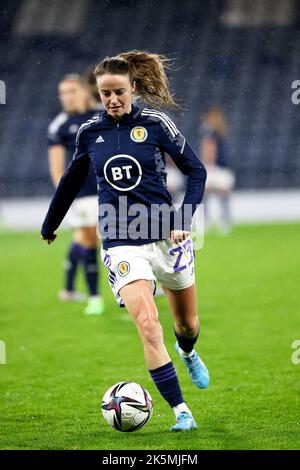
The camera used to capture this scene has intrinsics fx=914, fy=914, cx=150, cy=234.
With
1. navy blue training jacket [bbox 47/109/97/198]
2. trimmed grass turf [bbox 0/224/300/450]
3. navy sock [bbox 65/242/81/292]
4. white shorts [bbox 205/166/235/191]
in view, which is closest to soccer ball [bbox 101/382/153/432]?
trimmed grass turf [bbox 0/224/300/450]

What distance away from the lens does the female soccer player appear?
186 inches

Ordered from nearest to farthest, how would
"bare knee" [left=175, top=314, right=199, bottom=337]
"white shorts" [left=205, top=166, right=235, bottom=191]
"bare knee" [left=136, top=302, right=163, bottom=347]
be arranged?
"bare knee" [left=136, top=302, right=163, bottom=347]
"bare knee" [left=175, top=314, right=199, bottom=337]
"white shorts" [left=205, top=166, right=235, bottom=191]

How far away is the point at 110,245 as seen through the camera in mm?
4875

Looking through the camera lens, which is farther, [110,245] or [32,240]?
[32,240]

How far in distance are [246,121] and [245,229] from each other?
6.71 metres

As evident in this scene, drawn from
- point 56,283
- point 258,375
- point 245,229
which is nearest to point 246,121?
point 245,229

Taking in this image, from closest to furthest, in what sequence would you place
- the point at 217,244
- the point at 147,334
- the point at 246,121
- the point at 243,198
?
the point at 147,334 → the point at 217,244 → the point at 243,198 → the point at 246,121

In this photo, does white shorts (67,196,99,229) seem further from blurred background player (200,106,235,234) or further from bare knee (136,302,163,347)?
blurred background player (200,106,235,234)

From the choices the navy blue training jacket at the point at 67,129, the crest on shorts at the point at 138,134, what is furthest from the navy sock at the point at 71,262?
the crest on shorts at the point at 138,134

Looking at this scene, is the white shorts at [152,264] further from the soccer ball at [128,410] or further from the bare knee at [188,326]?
the soccer ball at [128,410]

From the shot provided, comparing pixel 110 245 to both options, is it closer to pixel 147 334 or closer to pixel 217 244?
pixel 147 334

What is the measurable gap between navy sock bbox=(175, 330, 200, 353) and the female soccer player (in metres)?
0.45

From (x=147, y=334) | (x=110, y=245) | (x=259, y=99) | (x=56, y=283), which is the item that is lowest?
(x=56, y=283)

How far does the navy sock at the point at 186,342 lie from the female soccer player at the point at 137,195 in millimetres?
454
